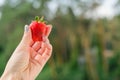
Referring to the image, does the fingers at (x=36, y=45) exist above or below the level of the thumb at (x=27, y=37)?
below

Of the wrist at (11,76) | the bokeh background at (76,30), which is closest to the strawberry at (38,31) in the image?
the wrist at (11,76)

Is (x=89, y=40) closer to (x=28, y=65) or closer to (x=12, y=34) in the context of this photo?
(x=12, y=34)

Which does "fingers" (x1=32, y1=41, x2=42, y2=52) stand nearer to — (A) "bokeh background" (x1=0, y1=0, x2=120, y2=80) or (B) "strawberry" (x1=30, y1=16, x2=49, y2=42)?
(B) "strawberry" (x1=30, y1=16, x2=49, y2=42)

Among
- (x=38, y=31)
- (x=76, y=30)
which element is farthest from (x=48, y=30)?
(x=76, y=30)

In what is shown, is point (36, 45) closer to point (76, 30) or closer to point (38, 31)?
point (38, 31)

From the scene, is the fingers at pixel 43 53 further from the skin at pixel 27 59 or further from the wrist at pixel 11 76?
the wrist at pixel 11 76
